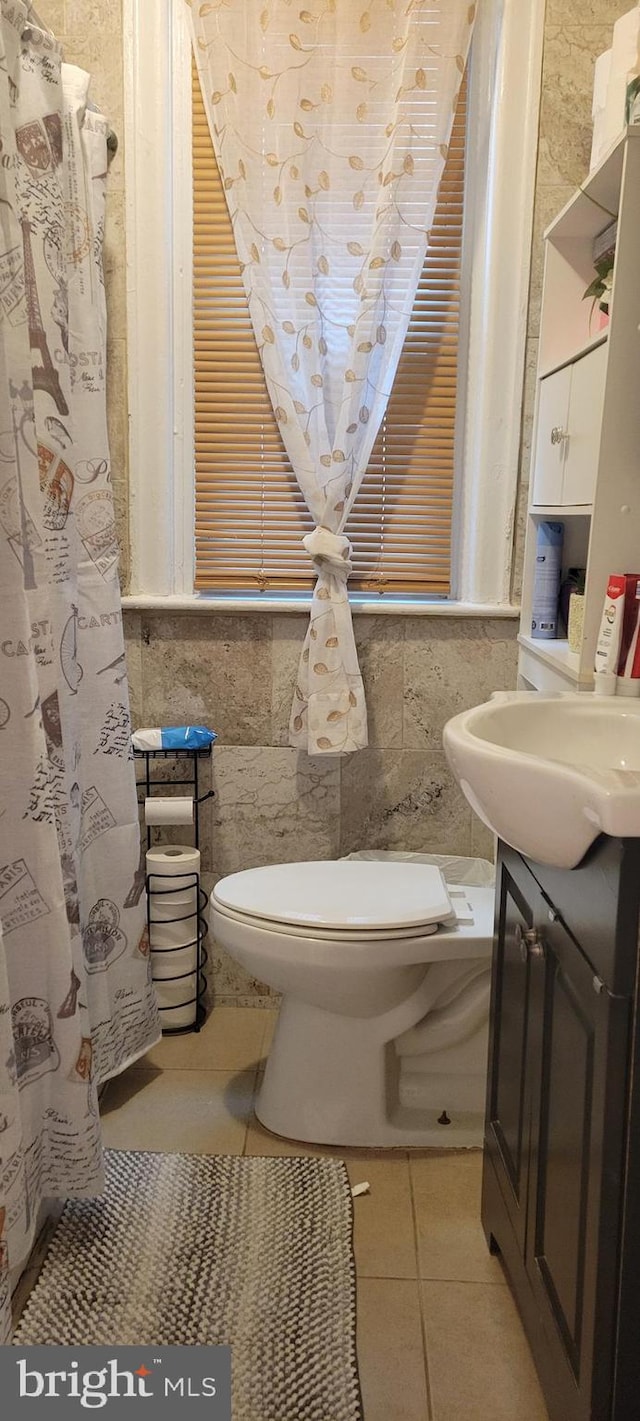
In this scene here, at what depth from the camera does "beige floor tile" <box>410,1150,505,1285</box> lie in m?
1.75

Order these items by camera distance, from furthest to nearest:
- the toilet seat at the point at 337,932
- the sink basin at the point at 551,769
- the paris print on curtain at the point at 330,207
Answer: the paris print on curtain at the point at 330,207 → the toilet seat at the point at 337,932 → the sink basin at the point at 551,769

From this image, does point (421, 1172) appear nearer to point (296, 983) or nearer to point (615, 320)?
point (296, 983)

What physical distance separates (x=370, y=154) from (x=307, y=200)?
0.53ft

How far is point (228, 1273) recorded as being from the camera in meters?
1.72

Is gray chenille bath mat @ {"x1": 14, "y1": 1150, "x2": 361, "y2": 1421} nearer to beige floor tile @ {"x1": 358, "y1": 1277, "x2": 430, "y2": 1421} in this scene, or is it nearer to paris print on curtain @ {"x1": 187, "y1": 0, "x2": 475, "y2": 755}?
beige floor tile @ {"x1": 358, "y1": 1277, "x2": 430, "y2": 1421}

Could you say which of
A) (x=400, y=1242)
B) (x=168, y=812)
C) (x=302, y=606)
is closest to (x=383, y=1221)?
(x=400, y=1242)

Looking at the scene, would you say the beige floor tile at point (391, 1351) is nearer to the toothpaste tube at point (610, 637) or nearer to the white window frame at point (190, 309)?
the toothpaste tube at point (610, 637)

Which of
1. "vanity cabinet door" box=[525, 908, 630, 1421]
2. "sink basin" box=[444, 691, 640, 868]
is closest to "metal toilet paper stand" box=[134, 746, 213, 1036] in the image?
"sink basin" box=[444, 691, 640, 868]

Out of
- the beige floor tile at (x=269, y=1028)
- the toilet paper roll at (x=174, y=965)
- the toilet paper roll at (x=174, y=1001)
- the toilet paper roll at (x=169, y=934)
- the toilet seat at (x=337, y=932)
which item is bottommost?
the beige floor tile at (x=269, y=1028)

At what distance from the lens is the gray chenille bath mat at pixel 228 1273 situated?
5.04ft

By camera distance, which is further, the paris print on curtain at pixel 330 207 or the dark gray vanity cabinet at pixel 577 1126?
the paris print on curtain at pixel 330 207

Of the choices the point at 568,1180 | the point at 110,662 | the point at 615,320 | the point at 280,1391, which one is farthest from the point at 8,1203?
the point at 615,320

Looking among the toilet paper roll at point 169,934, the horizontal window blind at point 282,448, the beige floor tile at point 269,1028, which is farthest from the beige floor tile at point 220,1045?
the horizontal window blind at point 282,448

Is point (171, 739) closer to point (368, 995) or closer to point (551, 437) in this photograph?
point (368, 995)
